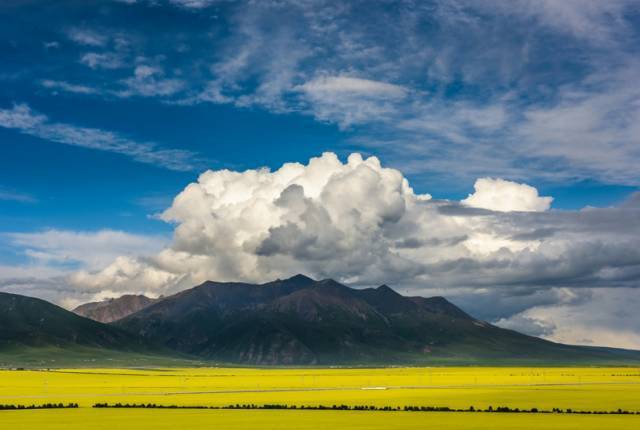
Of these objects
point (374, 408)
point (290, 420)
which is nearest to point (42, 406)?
point (290, 420)

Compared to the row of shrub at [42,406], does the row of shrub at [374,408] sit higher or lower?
higher

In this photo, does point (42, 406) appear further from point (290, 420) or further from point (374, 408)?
point (374, 408)

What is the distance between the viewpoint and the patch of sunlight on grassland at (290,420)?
2810 inches

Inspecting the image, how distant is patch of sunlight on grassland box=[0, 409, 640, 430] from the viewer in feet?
234

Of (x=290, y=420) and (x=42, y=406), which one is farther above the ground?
(x=290, y=420)

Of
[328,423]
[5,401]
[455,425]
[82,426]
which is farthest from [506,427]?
[5,401]

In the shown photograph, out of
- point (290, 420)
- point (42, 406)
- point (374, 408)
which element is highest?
point (374, 408)

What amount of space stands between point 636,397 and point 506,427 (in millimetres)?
59419

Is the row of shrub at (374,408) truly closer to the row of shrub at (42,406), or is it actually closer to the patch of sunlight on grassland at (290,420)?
the row of shrub at (42,406)

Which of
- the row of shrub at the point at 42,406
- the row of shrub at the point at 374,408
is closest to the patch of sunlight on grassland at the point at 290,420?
the row of shrub at the point at 374,408

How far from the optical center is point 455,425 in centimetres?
7188

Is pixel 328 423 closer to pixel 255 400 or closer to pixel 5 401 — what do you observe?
pixel 255 400

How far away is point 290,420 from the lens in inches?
3127

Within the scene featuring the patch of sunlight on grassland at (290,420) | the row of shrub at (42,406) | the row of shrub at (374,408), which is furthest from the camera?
the row of shrub at (42,406)
